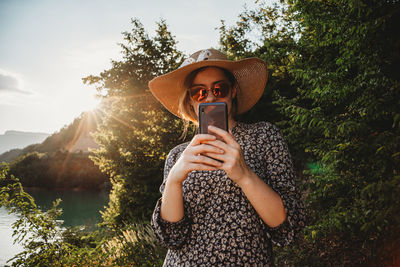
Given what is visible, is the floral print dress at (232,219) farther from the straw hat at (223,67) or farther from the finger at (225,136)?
the straw hat at (223,67)

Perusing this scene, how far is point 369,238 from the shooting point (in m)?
3.77

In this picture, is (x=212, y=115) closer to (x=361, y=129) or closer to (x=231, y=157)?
(x=231, y=157)

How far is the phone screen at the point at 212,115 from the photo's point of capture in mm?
1297

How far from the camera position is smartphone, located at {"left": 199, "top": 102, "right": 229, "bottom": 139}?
1.30 m

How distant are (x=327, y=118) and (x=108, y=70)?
486 inches

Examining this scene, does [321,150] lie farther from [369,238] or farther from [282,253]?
[282,253]

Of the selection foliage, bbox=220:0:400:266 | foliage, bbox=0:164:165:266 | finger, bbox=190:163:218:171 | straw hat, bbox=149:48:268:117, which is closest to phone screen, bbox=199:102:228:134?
finger, bbox=190:163:218:171

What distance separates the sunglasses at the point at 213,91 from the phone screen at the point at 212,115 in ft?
1.34

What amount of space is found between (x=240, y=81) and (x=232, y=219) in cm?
133

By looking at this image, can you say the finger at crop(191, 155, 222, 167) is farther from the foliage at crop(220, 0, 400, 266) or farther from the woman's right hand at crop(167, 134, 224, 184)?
the foliage at crop(220, 0, 400, 266)

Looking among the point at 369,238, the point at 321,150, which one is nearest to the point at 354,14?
the point at 321,150

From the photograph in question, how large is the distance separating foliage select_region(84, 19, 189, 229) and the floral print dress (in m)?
7.98

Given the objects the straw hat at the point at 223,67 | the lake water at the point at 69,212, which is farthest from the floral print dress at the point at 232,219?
the lake water at the point at 69,212

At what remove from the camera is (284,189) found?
133 centimetres
